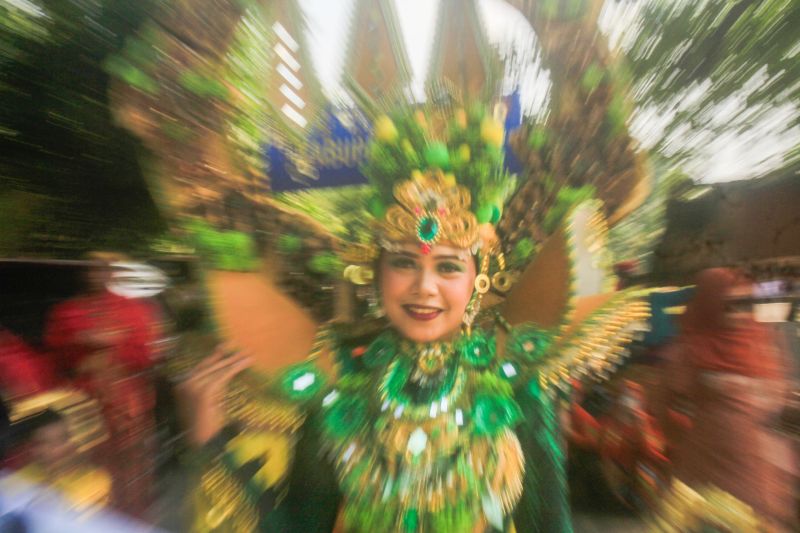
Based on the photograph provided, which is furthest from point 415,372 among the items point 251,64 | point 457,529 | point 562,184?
point 251,64

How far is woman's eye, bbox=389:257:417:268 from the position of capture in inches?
24.5

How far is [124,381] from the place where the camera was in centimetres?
73

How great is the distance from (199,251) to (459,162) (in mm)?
369

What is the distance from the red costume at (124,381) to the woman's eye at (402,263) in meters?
0.37

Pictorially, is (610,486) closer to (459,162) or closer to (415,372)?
(415,372)

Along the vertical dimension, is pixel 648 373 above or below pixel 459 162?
below

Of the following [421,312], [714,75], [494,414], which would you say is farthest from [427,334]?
[714,75]

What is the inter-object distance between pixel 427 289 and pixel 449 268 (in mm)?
39

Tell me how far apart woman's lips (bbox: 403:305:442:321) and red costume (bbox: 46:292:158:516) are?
38 centimetres

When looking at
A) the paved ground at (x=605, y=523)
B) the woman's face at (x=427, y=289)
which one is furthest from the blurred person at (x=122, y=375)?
the paved ground at (x=605, y=523)

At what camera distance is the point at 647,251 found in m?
0.53

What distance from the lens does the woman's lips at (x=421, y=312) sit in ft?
2.07

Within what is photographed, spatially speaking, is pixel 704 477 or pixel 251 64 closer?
pixel 704 477

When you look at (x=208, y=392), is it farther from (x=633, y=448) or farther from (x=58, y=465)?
(x=633, y=448)
